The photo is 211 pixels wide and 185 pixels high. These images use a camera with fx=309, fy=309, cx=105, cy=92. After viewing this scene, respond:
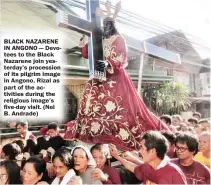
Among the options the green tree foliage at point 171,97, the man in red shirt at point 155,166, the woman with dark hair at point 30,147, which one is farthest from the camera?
the green tree foliage at point 171,97

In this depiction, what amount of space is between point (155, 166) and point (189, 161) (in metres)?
0.27

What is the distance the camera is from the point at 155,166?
2.03 meters

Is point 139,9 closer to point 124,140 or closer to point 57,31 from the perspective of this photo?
point 57,31

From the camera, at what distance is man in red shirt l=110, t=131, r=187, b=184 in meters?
1.97

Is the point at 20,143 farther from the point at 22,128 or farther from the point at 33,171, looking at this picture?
the point at 33,171

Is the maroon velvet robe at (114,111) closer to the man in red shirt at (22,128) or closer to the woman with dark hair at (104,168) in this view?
the woman with dark hair at (104,168)

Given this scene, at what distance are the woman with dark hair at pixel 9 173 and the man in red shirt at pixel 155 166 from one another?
731 mm

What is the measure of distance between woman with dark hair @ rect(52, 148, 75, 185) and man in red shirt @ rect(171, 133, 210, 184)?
0.71m

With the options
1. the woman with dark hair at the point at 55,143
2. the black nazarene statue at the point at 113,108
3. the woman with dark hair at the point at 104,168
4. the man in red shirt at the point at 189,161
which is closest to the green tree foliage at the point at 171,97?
the black nazarene statue at the point at 113,108

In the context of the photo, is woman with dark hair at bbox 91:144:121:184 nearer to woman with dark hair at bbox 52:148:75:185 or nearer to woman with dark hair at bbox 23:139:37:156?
woman with dark hair at bbox 52:148:75:185

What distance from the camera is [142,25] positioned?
2371 mm

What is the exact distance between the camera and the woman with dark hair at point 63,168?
6.83ft

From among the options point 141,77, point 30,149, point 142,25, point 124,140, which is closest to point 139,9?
point 142,25

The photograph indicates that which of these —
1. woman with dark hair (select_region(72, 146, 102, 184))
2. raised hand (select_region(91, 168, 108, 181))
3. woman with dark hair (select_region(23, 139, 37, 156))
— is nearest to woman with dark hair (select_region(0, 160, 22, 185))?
woman with dark hair (select_region(23, 139, 37, 156))
